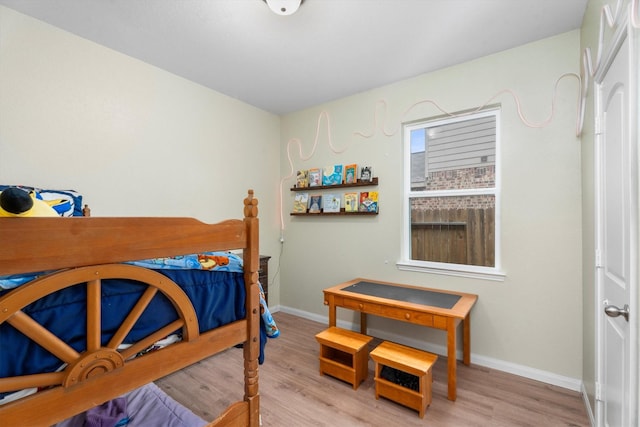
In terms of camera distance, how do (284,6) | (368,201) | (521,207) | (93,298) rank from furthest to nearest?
1. (368,201)
2. (521,207)
3. (284,6)
4. (93,298)

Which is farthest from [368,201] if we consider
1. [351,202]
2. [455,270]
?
[455,270]

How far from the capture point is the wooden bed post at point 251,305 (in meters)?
1.25

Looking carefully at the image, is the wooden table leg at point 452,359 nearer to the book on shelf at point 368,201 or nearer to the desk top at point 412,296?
the desk top at point 412,296

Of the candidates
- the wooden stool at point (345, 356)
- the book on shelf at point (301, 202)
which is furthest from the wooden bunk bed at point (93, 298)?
the book on shelf at point (301, 202)

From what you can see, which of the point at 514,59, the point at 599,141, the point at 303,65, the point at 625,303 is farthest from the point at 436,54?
the point at 625,303

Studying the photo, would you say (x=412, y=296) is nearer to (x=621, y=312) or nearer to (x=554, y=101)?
(x=621, y=312)

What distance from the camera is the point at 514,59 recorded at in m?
2.24

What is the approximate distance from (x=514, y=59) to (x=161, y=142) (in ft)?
10.0

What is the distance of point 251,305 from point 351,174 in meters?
2.10

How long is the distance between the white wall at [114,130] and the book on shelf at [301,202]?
57 centimetres

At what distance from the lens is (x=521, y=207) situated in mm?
2217

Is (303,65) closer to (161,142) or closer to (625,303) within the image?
(161,142)

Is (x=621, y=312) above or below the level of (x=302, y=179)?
below

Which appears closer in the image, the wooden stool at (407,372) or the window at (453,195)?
the wooden stool at (407,372)
